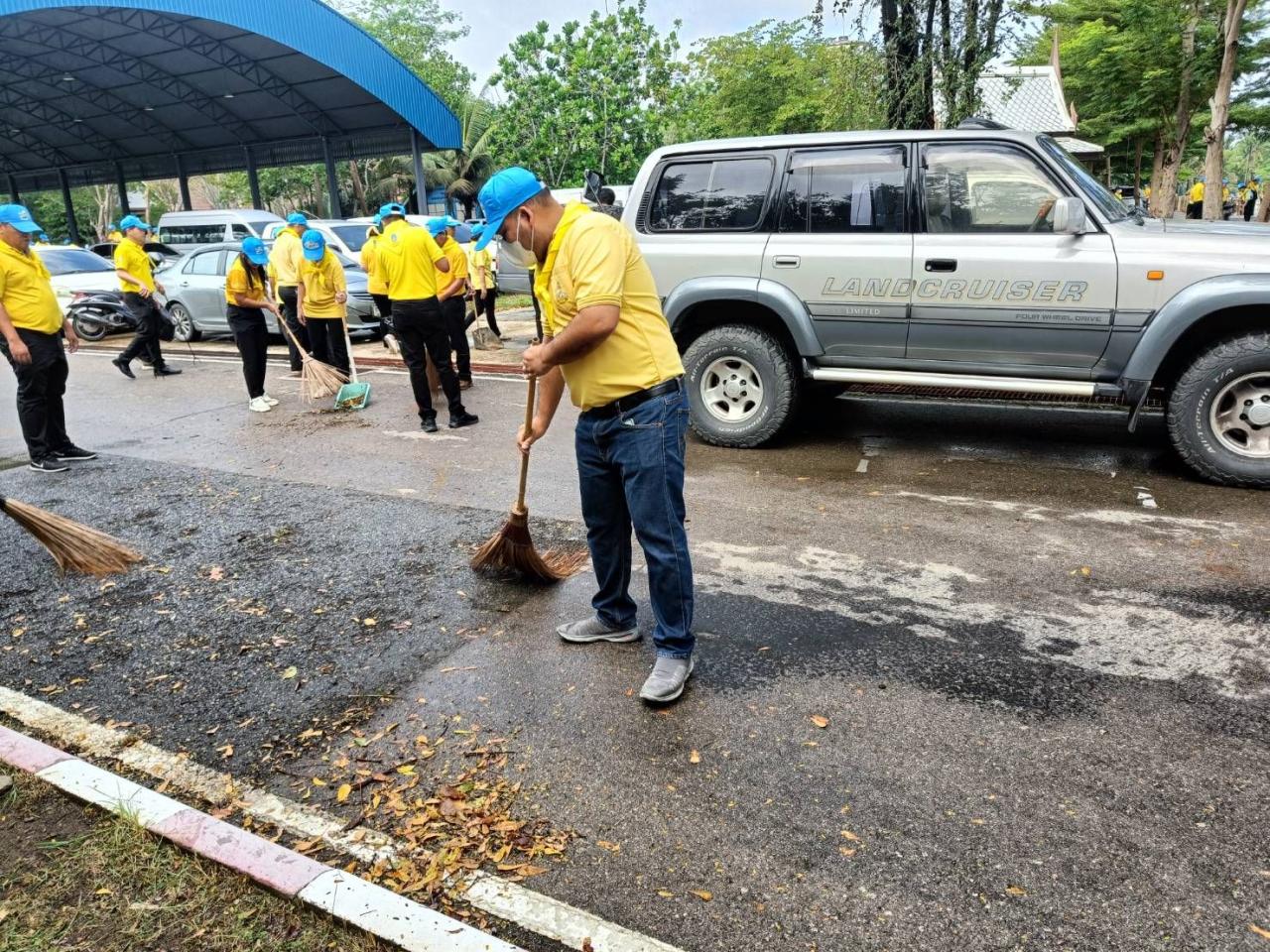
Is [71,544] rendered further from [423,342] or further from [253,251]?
[253,251]

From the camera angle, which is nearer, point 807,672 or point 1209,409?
point 807,672

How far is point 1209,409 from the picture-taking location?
5234 mm

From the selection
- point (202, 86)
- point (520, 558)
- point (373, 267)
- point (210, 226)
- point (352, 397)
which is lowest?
point (520, 558)

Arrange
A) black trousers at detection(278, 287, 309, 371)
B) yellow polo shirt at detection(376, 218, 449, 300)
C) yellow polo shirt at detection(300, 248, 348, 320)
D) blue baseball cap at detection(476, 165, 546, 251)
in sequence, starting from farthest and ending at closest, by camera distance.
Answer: black trousers at detection(278, 287, 309, 371)
yellow polo shirt at detection(300, 248, 348, 320)
yellow polo shirt at detection(376, 218, 449, 300)
blue baseball cap at detection(476, 165, 546, 251)

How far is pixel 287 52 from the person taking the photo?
2283 cm

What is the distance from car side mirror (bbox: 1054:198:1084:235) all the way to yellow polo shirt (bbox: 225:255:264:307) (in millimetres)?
7111

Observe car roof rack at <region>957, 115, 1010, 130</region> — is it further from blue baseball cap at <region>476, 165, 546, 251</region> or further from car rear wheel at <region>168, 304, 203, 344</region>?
car rear wheel at <region>168, 304, 203, 344</region>

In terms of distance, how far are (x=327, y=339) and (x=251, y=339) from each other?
95 centimetres

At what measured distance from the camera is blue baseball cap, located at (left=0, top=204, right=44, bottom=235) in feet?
20.5

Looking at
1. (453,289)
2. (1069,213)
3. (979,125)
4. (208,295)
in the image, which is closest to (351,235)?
(208,295)

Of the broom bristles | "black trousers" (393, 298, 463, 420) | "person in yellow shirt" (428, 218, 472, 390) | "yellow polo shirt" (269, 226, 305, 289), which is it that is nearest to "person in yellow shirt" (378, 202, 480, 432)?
"black trousers" (393, 298, 463, 420)

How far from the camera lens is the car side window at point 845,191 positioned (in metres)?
5.94

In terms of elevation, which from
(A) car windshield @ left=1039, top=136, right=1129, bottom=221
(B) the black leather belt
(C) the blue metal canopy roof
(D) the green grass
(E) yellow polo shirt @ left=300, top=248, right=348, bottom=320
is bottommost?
(D) the green grass

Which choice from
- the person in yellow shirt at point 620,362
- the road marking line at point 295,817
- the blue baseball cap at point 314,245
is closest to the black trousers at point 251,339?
the blue baseball cap at point 314,245
